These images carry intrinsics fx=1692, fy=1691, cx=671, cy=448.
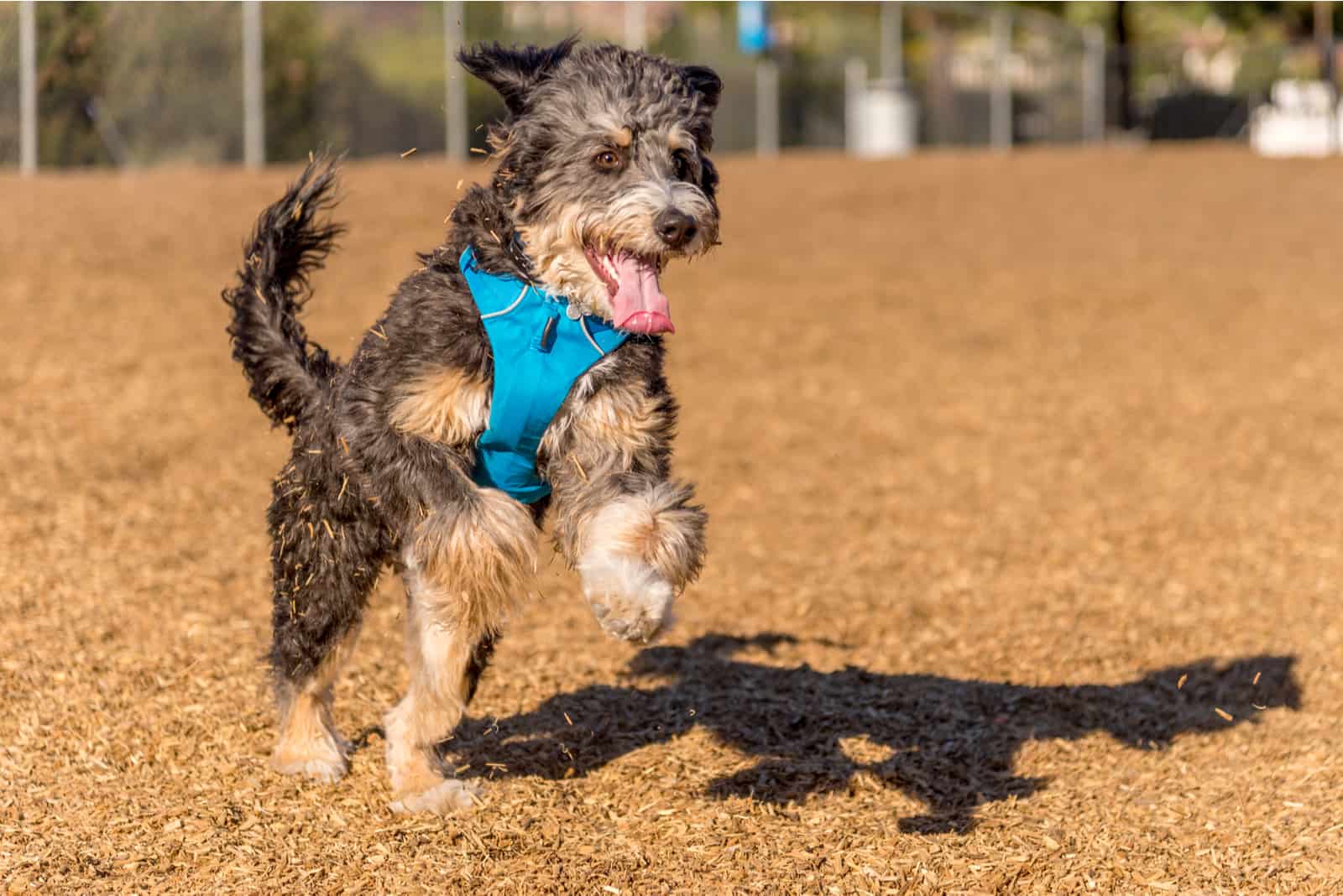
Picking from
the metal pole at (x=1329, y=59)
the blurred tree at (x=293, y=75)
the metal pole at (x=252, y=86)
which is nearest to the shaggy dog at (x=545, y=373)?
the metal pole at (x=252, y=86)

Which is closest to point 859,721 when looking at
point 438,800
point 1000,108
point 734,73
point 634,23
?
point 438,800

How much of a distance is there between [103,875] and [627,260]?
224 cm

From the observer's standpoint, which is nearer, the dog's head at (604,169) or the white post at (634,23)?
the dog's head at (604,169)

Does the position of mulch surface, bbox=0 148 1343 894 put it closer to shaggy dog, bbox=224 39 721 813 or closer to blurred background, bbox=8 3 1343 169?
shaggy dog, bbox=224 39 721 813

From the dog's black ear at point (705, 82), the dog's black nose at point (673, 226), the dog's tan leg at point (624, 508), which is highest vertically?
the dog's black ear at point (705, 82)

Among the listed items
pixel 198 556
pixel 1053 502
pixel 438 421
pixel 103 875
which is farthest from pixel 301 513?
pixel 1053 502

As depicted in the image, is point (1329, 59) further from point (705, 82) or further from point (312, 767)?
point (312, 767)

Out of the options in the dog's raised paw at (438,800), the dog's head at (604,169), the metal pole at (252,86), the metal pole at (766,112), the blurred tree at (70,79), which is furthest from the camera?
the metal pole at (766,112)

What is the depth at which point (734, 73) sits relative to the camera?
107ft

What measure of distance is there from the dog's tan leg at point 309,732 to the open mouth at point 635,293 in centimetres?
168

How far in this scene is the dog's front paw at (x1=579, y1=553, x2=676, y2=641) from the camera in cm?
427

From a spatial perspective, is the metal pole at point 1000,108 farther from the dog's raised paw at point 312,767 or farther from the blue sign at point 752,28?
the dog's raised paw at point 312,767

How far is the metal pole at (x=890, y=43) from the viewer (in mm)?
37594

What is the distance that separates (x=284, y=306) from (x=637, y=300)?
1.60 meters
